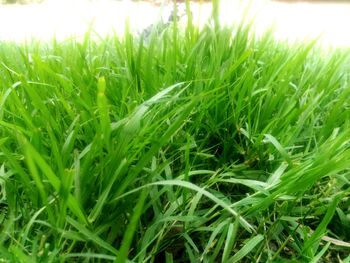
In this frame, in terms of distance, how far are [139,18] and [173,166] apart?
1617 mm

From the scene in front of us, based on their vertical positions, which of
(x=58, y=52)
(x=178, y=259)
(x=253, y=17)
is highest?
(x=253, y=17)

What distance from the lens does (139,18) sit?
2074 millimetres

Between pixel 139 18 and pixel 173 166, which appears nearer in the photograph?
pixel 173 166

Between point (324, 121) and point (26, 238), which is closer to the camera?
point (26, 238)

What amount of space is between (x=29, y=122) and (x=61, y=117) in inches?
3.6

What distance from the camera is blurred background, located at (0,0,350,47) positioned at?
0.93m

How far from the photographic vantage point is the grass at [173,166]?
0.45 meters

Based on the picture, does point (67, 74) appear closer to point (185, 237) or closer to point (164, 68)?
point (164, 68)

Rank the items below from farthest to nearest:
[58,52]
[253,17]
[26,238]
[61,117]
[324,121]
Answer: [58,52], [253,17], [324,121], [61,117], [26,238]

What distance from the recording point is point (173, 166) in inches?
24.3

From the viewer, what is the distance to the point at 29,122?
1.73 ft

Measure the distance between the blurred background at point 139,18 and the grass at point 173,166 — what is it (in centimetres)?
12

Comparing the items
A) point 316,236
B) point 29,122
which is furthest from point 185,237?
point 29,122

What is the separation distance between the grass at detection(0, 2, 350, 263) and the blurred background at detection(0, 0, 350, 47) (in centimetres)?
12
